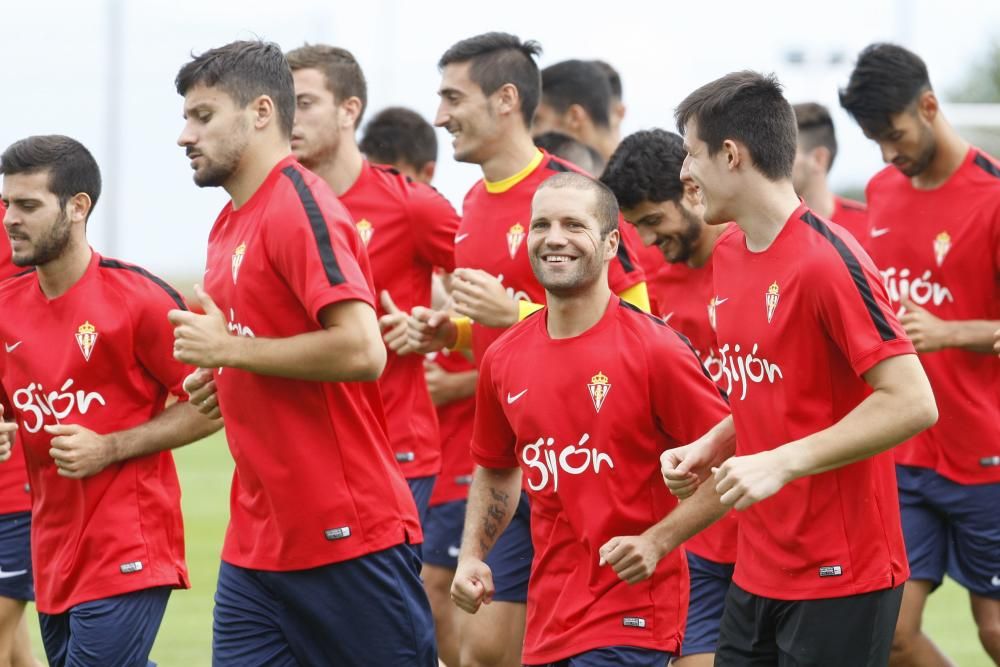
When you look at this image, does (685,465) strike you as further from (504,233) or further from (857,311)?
(504,233)

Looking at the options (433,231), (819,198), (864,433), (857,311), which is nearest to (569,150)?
(433,231)

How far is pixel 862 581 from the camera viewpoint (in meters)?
4.57

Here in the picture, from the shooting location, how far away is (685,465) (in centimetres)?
451

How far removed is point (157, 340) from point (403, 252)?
1.94 m

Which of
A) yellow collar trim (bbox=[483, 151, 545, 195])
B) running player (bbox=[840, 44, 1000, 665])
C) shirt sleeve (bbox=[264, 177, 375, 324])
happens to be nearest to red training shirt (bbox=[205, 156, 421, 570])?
shirt sleeve (bbox=[264, 177, 375, 324])

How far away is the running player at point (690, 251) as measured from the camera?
6078 millimetres

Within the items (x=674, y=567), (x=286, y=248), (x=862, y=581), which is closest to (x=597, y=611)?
(x=674, y=567)

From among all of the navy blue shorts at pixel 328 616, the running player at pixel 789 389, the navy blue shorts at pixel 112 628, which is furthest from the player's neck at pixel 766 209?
the navy blue shorts at pixel 112 628

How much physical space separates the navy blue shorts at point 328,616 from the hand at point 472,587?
230 mm

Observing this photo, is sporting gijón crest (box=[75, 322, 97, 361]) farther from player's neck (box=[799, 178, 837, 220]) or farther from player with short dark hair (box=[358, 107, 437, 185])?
player's neck (box=[799, 178, 837, 220])

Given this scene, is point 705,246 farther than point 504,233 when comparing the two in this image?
No

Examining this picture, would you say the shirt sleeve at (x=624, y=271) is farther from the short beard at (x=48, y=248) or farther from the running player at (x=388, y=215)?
the short beard at (x=48, y=248)

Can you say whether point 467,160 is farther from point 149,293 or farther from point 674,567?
point 674,567

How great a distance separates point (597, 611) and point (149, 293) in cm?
210
